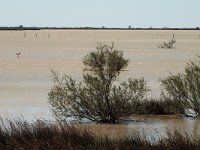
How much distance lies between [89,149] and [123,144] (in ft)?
1.89

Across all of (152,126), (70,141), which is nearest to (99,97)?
(152,126)


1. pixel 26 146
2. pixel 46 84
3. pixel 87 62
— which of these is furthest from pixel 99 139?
pixel 46 84

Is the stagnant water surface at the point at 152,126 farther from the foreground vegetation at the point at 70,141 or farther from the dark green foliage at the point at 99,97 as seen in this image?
the foreground vegetation at the point at 70,141

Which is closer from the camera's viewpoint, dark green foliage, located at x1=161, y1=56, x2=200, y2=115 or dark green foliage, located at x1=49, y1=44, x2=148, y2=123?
dark green foliage, located at x1=49, y1=44, x2=148, y2=123

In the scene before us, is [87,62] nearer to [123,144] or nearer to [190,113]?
[190,113]

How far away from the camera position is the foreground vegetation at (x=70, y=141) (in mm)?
9695

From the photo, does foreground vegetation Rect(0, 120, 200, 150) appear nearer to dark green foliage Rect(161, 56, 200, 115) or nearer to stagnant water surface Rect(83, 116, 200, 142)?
stagnant water surface Rect(83, 116, 200, 142)

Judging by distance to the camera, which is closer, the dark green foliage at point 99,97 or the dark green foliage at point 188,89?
the dark green foliage at point 99,97

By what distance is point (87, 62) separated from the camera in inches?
658

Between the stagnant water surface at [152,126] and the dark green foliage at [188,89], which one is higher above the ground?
the dark green foliage at [188,89]

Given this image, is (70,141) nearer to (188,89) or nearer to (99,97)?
(99,97)

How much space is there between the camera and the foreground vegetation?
9695mm

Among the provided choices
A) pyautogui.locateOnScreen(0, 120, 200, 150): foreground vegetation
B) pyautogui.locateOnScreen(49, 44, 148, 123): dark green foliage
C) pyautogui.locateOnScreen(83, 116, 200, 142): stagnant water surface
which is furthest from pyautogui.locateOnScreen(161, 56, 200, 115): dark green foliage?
pyautogui.locateOnScreen(0, 120, 200, 150): foreground vegetation

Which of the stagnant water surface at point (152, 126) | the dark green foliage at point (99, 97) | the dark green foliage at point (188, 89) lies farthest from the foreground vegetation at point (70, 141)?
the dark green foliage at point (188, 89)
